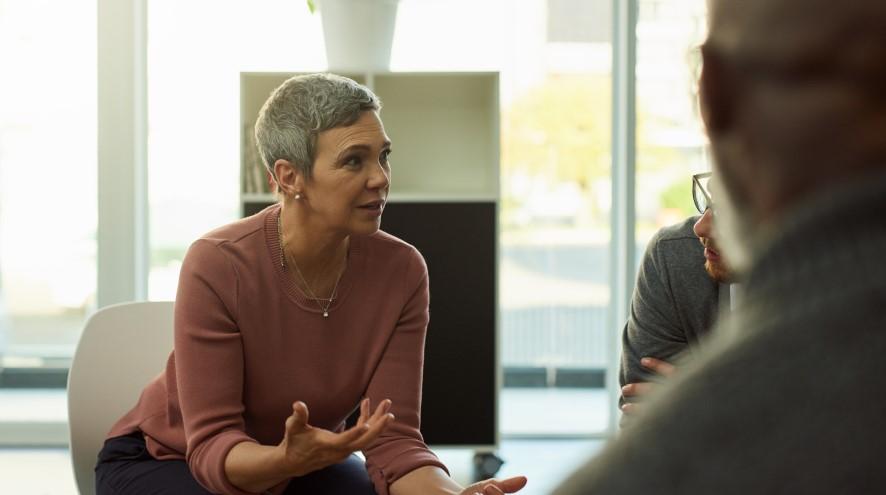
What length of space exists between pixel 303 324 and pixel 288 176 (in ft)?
0.87

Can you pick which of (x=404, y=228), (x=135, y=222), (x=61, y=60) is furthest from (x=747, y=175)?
(x=61, y=60)

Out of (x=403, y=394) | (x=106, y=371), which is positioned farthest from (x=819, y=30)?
(x=106, y=371)

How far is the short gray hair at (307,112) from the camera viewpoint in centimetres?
196

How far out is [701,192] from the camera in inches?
72.6

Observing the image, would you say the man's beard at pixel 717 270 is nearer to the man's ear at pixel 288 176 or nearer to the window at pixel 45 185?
the man's ear at pixel 288 176

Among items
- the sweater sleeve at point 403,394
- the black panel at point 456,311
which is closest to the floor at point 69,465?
the black panel at point 456,311

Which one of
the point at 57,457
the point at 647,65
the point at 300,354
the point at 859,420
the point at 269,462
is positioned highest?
the point at 647,65

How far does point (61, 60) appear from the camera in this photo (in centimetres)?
418

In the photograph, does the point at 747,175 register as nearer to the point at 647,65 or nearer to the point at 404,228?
the point at 404,228

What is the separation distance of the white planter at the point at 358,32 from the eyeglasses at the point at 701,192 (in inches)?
68.3

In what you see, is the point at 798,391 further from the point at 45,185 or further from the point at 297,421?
the point at 45,185

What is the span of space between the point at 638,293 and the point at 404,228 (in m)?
1.71

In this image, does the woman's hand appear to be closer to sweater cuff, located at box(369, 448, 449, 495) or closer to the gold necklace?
sweater cuff, located at box(369, 448, 449, 495)

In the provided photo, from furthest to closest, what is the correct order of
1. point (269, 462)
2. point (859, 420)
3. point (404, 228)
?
point (404, 228) < point (269, 462) < point (859, 420)
